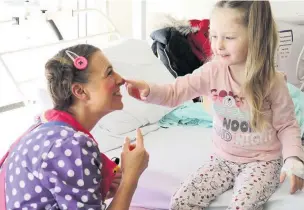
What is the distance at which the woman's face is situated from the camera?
4.16 ft

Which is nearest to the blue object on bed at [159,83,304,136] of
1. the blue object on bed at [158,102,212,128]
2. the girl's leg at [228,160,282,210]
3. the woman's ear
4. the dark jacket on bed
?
the blue object on bed at [158,102,212,128]

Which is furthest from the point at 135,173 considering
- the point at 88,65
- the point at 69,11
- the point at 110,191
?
the point at 69,11

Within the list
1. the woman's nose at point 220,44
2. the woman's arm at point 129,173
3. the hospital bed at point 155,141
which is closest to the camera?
the woman's arm at point 129,173

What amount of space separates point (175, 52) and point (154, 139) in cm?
65

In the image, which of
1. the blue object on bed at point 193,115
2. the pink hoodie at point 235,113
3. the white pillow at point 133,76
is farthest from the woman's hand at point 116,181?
the blue object on bed at point 193,115

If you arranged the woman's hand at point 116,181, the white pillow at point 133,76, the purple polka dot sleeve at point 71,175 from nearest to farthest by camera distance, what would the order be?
the purple polka dot sleeve at point 71,175 → the woman's hand at point 116,181 → the white pillow at point 133,76

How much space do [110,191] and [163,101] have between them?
14.5 inches

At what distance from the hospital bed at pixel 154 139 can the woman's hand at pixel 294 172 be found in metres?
0.08

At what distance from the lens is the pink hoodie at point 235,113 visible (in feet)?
4.96

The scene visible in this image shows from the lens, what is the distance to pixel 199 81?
5.25 feet

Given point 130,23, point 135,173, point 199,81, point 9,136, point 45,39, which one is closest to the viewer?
point 135,173

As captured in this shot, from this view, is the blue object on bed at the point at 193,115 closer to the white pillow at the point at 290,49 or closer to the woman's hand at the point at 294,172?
the white pillow at the point at 290,49

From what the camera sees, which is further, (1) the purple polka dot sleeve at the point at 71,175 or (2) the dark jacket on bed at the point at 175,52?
(2) the dark jacket on bed at the point at 175,52

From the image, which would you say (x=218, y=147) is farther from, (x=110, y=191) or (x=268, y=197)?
(x=110, y=191)
